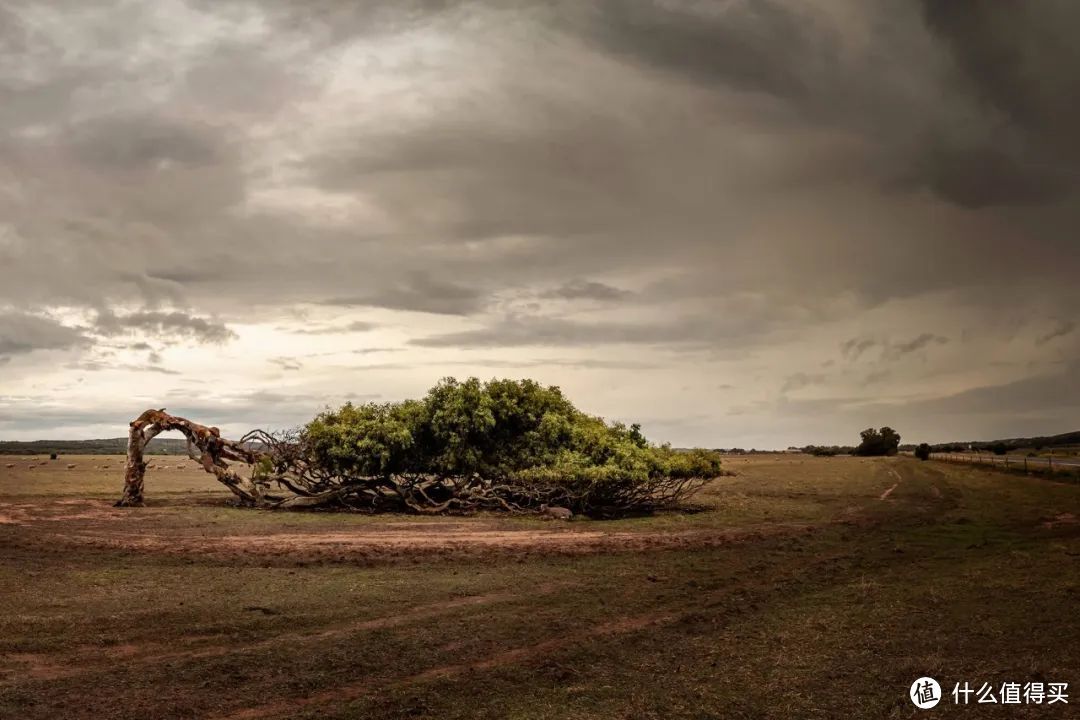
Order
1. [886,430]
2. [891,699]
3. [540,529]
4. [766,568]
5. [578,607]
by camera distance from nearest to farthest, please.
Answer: [891,699] < [578,607] < [766,568] < [540,529] < [886,430]

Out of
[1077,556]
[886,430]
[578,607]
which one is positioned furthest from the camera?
[886,430]

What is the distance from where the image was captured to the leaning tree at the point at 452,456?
32.5 meters

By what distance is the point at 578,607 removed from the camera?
13.1 metres

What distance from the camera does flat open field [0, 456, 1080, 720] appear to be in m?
8.47

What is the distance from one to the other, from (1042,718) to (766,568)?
9.30 m

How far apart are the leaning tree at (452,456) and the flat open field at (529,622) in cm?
808

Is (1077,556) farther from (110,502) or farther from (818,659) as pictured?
(110,502)

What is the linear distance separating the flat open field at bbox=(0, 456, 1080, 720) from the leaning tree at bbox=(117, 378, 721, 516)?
808 centimetres

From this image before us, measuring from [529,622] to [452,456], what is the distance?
21.6 meters

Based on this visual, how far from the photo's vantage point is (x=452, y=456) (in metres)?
33.2

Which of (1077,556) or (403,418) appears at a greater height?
(403,418)

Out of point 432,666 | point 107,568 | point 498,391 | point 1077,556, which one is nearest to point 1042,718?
point 432,666

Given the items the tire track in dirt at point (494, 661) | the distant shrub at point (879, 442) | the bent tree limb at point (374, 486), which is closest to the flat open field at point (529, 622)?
the tire track in dirt at point (494, 661)

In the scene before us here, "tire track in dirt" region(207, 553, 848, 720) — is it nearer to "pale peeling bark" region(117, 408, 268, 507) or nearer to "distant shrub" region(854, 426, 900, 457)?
"pale peeling bark" region(117, 408, 268, 507)
